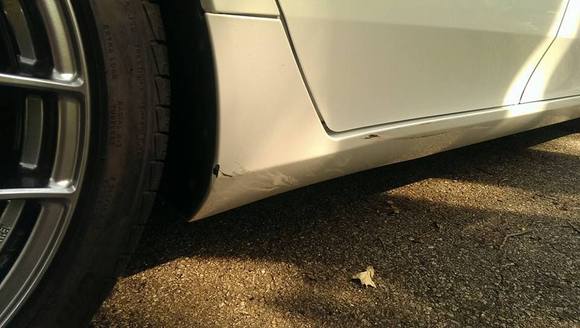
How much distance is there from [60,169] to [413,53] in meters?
1.07

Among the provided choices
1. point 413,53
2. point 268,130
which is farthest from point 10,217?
point 413,53

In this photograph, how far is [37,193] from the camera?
1141 millimetres

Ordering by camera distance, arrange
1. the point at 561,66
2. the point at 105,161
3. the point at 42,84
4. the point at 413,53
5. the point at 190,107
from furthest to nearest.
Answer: the point at 561,66
the point at 413,53
the point at 190,107
the point at 105,161
the point at 42,84

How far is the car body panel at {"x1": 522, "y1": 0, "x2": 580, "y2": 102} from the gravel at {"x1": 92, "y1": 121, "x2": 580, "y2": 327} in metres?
0.50

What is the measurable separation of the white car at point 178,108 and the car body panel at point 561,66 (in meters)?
0.52

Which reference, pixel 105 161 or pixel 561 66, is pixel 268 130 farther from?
pixel 561 66

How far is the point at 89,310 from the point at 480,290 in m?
1.20

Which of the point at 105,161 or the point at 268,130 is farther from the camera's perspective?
the point at 268,130

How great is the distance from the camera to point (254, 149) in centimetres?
143

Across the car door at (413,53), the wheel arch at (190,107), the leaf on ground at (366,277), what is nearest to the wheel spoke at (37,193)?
the wheel arch at (190,107)

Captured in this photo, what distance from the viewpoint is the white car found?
3.74 feet

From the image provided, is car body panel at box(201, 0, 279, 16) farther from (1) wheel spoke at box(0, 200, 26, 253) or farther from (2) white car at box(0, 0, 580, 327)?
(1) wheel spoke at box(0, 200, 26, 253)

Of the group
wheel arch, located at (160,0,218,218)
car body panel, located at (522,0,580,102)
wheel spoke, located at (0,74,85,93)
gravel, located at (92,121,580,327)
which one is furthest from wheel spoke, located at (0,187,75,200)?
car body panel, located at (522,0,580,102)

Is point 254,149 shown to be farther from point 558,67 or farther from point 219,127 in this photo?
point 558,67
